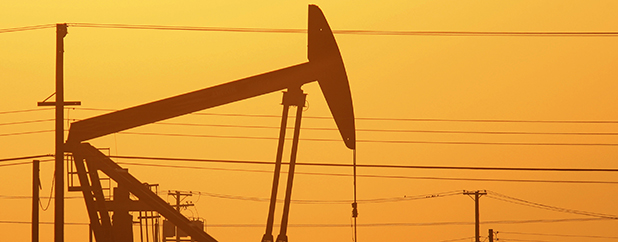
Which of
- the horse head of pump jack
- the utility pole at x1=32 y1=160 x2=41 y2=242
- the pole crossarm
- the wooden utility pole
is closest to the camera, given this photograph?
the horse head of pump jack

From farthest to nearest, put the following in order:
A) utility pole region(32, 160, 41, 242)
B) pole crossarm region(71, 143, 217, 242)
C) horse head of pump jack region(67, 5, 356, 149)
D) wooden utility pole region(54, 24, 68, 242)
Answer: utility pole region(32, 160, 41, 242) → wooden utility pole region(54, 24, 68, 242) → pole crossarm region(71, 143, 217, 242) → horse head of pump jack region(67, 5, 356, 149)

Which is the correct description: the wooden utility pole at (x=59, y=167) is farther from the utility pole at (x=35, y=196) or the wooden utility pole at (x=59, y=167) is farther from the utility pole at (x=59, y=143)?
the utility pole at (x=35, y=196)

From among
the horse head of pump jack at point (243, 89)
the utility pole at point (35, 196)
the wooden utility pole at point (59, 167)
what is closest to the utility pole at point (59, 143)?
the wooden utility pole at point (59, 167)

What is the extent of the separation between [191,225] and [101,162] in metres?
2.19

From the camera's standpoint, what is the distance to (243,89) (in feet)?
88.8

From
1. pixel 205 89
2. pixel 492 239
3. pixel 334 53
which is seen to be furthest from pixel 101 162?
pixel 492 239

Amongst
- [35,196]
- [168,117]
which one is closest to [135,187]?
[168,117]

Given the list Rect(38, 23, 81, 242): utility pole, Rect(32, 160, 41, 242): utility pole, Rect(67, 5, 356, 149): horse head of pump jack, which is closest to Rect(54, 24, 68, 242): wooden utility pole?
Rect(38, 23, 81, 242): utility pole

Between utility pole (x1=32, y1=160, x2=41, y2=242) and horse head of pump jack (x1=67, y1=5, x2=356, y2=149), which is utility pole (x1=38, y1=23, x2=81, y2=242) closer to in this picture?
horse head of pump jack (x1=67, y1=5, x2=356, y2=149)

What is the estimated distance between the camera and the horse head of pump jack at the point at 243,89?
27.1 meters

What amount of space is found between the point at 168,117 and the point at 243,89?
159cm

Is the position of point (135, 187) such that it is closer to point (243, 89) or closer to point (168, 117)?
point (168, 117)

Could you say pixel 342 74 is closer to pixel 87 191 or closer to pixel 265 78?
pixel 265 78

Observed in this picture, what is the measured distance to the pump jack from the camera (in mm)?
27125
